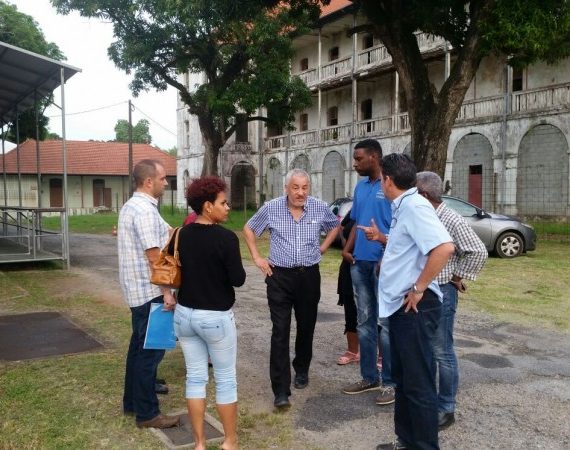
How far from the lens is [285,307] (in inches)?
176

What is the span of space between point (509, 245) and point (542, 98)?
35.1 feet

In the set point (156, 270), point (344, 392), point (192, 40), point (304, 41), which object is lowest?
point (344, 392)

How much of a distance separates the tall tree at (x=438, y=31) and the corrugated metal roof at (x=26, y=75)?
7137mm

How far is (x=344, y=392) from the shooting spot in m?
4.64

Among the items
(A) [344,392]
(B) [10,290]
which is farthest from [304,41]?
(A) [344,392]

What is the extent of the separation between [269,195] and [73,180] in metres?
16.5

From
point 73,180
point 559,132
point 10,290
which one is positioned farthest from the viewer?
point 73,180

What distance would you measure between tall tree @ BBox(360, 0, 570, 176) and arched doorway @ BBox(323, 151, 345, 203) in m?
16.6

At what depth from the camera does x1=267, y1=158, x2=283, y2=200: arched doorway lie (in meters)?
36.2

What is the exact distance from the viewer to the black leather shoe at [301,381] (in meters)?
4.77

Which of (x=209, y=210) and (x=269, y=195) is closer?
(x=209, y=210)

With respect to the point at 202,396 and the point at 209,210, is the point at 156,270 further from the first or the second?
the point at 202,396

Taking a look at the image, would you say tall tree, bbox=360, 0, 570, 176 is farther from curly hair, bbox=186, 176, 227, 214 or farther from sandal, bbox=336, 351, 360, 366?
curly hair, bbox=186, 176, 227, 214

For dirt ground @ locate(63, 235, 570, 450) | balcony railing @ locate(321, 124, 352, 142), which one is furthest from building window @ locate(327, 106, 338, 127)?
dirt ground @ locate(63, 235, 570, 450)
